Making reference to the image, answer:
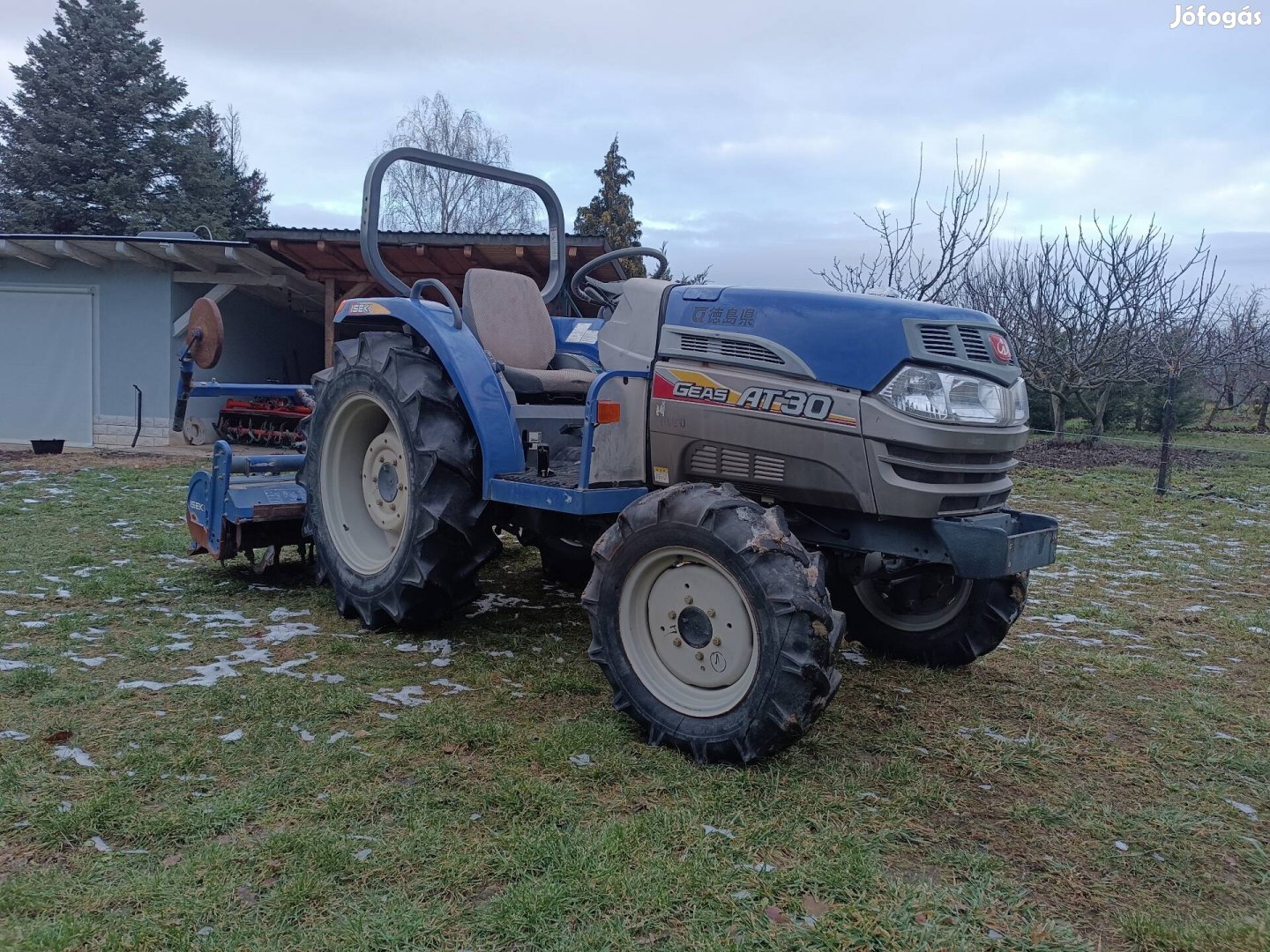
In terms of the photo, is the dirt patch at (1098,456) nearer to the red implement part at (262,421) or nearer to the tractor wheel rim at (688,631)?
the red implement part at (262,421)

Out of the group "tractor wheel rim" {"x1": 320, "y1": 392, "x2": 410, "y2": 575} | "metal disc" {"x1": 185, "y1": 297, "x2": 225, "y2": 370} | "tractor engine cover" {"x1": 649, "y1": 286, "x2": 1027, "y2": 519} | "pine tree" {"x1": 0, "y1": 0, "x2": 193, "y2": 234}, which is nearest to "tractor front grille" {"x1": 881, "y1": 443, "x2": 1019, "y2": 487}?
"tractor engine cover" {"x1": 649, "y1": 286, "x2": 1027, "y2": 519}

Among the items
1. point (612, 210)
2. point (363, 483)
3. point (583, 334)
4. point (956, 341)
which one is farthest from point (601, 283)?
point (612, 210)

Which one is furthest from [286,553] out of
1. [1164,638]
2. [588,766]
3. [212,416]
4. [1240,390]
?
[1240,390]

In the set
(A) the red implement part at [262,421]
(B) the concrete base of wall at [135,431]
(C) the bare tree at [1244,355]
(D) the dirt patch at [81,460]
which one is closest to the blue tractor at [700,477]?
(D) the dirt patch at [81,460]

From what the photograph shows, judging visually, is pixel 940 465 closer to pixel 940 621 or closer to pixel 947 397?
pixel 947 397

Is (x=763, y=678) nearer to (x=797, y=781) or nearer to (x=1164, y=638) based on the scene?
(x=797, y=781)

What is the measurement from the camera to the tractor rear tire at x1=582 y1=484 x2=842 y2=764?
2.83 meters

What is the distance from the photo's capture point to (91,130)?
85.9ft

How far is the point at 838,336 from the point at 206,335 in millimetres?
6689

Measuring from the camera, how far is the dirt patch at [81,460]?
1014 centimetres

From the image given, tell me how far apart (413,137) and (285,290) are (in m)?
16.4

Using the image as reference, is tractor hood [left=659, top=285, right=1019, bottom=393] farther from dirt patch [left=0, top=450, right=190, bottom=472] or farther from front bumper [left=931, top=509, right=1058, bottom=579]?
dirt patch [left=0, top=450, right=190, bottom=472]

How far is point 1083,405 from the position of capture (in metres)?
17.8

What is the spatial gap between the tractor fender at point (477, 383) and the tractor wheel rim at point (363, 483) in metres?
0.45
